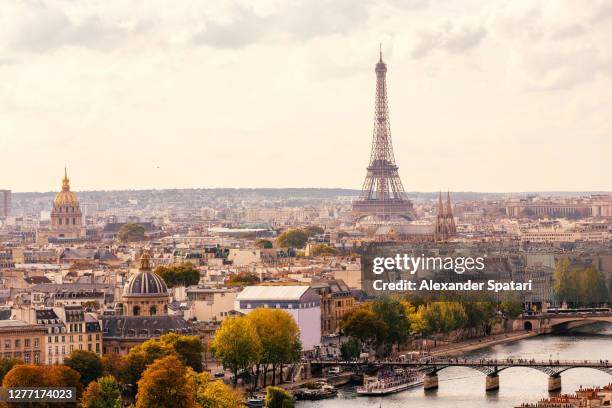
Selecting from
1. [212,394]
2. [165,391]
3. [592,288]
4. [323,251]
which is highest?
[323,251]

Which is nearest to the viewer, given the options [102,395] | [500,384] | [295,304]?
[102,395]

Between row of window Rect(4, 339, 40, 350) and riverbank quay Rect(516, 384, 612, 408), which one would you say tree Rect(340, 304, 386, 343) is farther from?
riverbank quay Rect(516, 384, 612, 408)

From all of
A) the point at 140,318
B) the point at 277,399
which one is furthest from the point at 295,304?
the point at 277,399

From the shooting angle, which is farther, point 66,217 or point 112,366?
point 66,217

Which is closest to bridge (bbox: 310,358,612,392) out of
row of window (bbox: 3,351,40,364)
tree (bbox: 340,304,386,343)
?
tree (bbox: 340,304,386,343)

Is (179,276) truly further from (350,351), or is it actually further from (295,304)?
(350,351)

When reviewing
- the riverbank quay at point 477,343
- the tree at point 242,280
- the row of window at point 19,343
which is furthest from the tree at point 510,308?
the row of window at point 19,343

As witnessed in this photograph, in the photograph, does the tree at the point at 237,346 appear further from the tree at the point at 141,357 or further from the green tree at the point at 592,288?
the green tree at the point at 592,288
